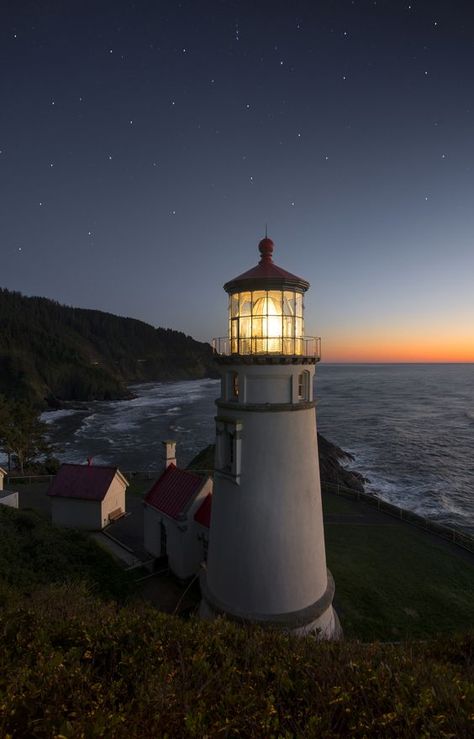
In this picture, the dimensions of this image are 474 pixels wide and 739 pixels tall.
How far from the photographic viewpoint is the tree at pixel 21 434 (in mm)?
31516

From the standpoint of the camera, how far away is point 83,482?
2008 centimetres

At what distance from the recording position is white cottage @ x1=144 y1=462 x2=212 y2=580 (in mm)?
14852

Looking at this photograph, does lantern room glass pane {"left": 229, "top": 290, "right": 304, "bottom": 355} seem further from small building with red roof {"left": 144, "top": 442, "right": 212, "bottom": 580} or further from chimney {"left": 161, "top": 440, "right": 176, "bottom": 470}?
chimney {"left": 161, "top": 440, "right": 176, "bottom": 470}

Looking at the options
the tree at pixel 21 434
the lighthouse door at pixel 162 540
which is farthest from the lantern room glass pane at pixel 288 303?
the tree at pixel 21 434

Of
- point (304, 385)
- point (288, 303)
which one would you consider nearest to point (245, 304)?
point (288, 303)

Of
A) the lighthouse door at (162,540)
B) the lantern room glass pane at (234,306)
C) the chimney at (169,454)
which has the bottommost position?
the lighthouse door at (162,540)

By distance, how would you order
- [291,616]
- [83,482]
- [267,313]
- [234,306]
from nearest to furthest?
[291,616] < [267,313] < [234,306] < [83,482]

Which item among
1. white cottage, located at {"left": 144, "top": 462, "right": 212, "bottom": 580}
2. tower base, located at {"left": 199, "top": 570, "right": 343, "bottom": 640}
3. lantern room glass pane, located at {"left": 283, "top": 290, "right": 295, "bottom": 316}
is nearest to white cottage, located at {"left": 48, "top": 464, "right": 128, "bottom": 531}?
white cottage, located at {"left": 144, "top": 462, "right": 212, "bottom": 580}

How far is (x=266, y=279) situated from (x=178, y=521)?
33.8 feet

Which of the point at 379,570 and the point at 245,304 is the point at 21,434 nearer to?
the point at 379,570

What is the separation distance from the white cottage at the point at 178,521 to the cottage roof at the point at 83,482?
4.42m

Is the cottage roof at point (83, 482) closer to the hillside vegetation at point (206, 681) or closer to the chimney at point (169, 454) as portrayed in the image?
the chimney at point (169, 454)

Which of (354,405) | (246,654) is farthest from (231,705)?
(354,405)

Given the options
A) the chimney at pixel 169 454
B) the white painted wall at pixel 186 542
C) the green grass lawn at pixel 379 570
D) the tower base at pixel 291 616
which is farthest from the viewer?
the chimney at pixel 169 454
